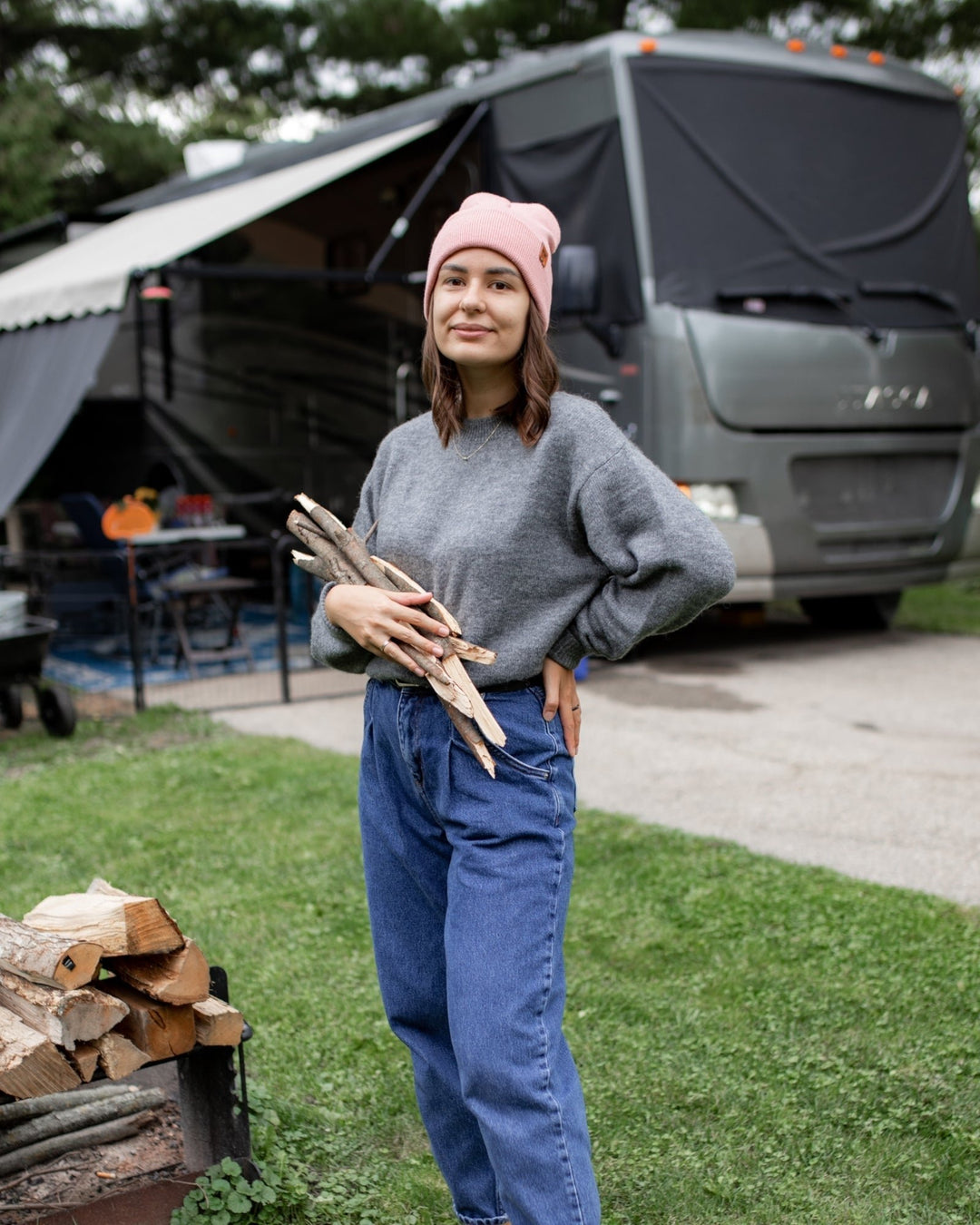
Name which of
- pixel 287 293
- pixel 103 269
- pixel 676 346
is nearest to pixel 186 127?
pixel 287 293

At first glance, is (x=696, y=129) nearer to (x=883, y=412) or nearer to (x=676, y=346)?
(x=676, y=346)

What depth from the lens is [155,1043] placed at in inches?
92.0

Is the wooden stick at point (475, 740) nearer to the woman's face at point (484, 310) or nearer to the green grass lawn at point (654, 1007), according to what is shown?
the woman's face at point (484, 310)

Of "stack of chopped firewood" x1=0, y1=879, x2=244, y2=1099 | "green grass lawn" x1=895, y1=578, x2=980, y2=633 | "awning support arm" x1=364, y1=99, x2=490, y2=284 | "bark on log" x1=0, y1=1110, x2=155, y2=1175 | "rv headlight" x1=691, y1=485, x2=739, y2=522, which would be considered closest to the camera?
"stack of chopped firewood" x1=0, y1=879, x2=244, y2=1099

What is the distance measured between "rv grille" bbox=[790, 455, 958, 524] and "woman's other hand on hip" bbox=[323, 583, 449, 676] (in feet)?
18.3

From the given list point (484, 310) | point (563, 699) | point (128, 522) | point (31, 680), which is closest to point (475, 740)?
point (563, 699)


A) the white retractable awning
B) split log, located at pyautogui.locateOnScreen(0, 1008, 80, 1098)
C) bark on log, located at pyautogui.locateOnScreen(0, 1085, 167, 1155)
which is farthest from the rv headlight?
split log, located at pyautogui.locateOnScreen(0, 1008, 80, 1098)

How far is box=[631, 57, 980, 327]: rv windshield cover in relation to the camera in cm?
713

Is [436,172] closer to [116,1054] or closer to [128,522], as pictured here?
[128,522]

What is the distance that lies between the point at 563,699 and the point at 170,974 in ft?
2.82

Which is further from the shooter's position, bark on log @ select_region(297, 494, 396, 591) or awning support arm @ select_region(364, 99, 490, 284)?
awning support arm @ select_region(364, 99, 490, 284)

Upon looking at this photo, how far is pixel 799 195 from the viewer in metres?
7.40

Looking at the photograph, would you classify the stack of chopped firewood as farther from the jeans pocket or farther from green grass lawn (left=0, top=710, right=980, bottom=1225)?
the jeans pocket

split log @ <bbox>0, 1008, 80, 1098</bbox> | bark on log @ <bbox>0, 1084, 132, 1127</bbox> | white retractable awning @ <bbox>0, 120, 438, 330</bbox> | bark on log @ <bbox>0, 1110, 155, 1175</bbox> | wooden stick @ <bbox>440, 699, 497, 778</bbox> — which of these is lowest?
bark on log @ <bbox>0, 1110, 155, 1175</bbox>
